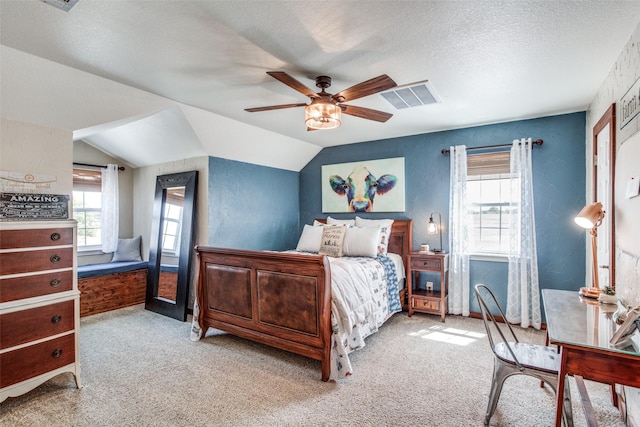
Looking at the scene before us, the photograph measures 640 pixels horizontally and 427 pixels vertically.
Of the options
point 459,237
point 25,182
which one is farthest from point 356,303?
point 25,182

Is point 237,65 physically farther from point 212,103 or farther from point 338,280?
point 338,280

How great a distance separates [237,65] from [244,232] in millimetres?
2651

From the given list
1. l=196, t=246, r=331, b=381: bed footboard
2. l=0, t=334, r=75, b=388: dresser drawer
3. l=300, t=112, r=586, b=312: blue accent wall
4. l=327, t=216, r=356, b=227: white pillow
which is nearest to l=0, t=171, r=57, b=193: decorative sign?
l=0, t=334, r=75, b=388: dresser drawer

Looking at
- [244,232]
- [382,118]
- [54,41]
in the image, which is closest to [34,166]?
[54,41]

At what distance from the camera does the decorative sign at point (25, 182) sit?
268 centimetres

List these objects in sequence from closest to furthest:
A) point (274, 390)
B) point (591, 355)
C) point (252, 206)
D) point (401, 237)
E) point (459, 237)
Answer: point (591, 355)
point (274, 390)
point (459, 237)
point (401, 237)
point (252, 206)

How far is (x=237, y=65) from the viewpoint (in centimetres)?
244

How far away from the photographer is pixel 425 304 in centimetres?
406

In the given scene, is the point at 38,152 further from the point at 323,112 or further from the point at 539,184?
the point at 539,184

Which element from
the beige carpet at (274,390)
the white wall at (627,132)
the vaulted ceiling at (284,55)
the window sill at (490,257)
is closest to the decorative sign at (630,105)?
the white wall at (627,132)

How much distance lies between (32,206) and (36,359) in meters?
1.20

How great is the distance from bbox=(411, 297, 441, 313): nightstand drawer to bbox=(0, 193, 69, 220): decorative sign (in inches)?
152

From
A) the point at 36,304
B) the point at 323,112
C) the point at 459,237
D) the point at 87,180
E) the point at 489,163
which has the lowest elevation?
the point at 36,304

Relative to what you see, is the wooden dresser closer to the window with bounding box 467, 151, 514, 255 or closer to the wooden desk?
the wooden desk
